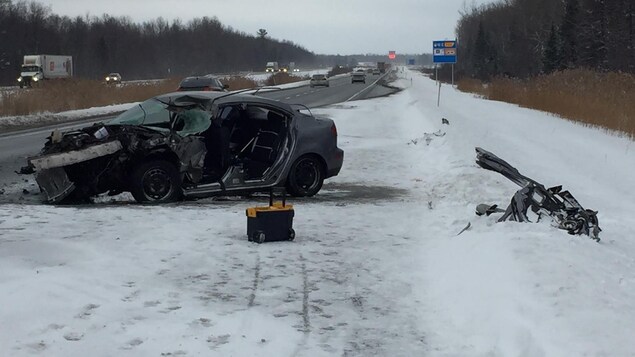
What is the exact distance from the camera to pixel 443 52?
94.3ft

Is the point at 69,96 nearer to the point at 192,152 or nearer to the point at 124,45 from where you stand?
the point at 192,152

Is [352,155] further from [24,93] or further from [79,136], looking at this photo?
[24,93]

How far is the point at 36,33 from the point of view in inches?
4156

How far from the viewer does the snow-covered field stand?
171 inches

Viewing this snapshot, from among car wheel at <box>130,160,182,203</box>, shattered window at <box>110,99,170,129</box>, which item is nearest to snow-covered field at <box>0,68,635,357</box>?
car wheel at <box>130,160,182,203</box>

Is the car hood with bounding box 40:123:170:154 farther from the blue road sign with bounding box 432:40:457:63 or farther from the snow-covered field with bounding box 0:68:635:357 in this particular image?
the blue road sign with bounding box 432:40:457:63

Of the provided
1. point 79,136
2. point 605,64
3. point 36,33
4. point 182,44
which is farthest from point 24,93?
point 182,44

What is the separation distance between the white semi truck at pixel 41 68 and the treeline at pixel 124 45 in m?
21.0

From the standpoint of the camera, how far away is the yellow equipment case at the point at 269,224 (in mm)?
7000

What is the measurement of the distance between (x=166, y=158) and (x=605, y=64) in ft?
264

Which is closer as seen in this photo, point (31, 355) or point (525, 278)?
point (31, 355)

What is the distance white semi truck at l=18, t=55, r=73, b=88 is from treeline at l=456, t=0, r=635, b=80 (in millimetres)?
45024

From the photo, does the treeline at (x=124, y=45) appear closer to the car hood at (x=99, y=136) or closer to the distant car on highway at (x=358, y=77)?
the distant car on highway at (x=358, y=77)

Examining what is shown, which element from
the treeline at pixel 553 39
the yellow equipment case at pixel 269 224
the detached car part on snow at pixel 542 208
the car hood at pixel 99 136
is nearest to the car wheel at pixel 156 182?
the car hood at pixel 99 136
